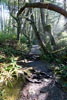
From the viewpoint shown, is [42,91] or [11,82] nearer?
[42,91]

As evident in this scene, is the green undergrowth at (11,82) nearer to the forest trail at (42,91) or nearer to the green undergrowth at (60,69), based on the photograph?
the forest trail at (42,91)

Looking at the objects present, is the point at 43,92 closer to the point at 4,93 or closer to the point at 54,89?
the point at 54,89

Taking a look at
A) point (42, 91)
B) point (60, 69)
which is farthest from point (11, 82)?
point (60, 69)

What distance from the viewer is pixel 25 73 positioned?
4.04 m

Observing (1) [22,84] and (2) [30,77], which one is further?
(2) [30,77]

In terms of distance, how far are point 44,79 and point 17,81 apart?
88cm

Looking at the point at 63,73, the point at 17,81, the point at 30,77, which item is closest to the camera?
the point at 17,81

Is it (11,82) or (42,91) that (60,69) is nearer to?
(42,91)

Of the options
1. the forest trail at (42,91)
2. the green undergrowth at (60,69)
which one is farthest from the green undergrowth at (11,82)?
the green undergrowth at (60,69)

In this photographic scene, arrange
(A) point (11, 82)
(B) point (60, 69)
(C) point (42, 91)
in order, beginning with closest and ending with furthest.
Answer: (C) point (42, 91)
(A) point (11, 82)
(B) point (60, 69)

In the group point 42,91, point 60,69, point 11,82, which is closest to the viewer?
point 42,91

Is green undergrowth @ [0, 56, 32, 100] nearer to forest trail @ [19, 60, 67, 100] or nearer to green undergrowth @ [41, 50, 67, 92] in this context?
forest trail @ [19, 60, 67, 100]

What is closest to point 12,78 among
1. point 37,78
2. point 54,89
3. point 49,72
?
point 37,78

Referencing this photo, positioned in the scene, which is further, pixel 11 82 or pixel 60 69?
pixel 60 69
